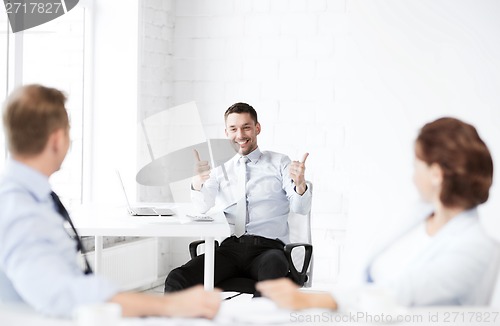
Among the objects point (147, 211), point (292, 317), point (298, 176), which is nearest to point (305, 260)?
point (298, 176)

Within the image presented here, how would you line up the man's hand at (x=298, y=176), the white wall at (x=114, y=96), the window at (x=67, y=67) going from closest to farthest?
the man's hand at (x=298, y=176) → the window at (x=67, y=67) → the white wall at (x=114, y=96)

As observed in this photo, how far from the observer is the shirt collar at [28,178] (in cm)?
167

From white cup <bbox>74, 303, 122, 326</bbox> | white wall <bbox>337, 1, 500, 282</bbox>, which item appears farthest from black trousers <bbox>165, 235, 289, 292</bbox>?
white cup <bbox>74, 303, 122, 326</bbox>

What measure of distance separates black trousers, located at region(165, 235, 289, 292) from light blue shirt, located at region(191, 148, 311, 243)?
0.08m

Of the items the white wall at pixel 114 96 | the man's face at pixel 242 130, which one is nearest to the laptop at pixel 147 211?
the man's face at pixel 242 130

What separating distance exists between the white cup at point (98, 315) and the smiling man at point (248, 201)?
72.2 inches

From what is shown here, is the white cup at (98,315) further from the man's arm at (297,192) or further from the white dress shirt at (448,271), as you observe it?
the man's arm at (297,192)

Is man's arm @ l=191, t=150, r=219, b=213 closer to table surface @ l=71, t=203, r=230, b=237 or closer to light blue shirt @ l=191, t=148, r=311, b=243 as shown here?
light blue shirt @ l=191, t=148, r=311, b=243

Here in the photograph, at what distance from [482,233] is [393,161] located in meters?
0.35

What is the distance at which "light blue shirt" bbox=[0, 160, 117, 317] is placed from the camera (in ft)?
5.12

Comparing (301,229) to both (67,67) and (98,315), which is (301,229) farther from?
(98,315)

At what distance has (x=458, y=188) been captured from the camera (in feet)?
5.48

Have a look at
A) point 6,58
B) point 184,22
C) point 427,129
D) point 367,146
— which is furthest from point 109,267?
point 427,129

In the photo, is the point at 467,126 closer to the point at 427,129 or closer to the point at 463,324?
the point at 427,129
